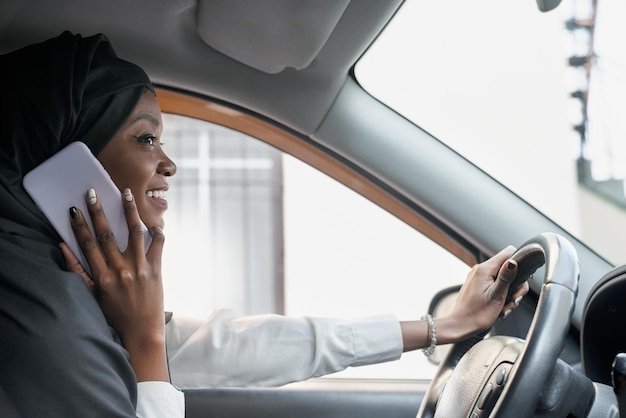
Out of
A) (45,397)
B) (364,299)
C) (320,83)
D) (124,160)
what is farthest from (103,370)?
(364,299)

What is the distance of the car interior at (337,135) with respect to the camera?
1.57m

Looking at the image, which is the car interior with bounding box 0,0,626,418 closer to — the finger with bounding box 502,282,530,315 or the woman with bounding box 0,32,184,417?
the finger with bounding box 502,282,530,315

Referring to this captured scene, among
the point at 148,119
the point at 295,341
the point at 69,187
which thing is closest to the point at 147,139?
the point at 148,119

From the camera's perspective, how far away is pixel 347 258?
19.5ft

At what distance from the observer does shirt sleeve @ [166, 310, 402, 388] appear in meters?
1.85

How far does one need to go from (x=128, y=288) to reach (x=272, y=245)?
5432mm

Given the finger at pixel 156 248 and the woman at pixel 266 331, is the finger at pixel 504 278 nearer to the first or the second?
the woman at pixel 266 331

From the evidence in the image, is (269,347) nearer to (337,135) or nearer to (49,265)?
(337,135)

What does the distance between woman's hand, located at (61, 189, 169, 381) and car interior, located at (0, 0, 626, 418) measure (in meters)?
0.51

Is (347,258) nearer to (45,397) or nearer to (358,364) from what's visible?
(358,364)

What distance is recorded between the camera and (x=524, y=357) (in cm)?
110

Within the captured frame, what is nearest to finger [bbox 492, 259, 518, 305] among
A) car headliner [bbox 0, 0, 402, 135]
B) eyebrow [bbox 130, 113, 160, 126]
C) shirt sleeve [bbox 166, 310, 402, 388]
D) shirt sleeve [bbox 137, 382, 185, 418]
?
shirt sleeve [bbox 166, 310, 402, 388]

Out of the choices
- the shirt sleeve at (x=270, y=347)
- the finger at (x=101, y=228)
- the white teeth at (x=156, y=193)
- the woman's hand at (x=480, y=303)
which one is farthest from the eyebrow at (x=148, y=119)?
the woman's hand at (x=480, y=303)

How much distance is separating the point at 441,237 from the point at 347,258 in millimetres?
4047
